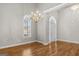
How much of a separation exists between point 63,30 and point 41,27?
1.54ft

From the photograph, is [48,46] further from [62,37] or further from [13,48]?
[13,48]

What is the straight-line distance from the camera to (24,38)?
2.26m

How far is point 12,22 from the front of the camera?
7.25 ft

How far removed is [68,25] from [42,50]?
0.76m

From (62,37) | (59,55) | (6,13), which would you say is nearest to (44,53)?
(59,55)

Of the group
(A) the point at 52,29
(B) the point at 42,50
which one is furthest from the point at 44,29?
(B) the point at 42,50

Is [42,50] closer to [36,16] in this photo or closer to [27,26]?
[27,26]

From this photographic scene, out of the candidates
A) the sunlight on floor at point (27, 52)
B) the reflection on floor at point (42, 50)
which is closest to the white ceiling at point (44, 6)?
the reflection on floor at point (42, 50)

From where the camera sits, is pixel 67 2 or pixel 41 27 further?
pixel 41 27

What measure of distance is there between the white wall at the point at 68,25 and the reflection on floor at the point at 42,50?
146 millimetres

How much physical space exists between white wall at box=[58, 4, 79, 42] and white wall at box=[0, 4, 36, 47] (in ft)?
2.01

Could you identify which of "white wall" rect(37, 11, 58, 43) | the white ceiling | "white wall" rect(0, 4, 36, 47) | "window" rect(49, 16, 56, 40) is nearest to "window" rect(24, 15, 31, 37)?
"white wall" rect(0, 4, 36, 47)

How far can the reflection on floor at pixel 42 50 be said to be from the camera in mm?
2183

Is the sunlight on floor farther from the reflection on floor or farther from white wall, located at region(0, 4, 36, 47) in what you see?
white wall, located at region(0, 4, 36, 47)
